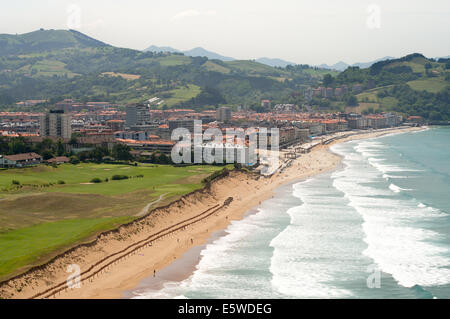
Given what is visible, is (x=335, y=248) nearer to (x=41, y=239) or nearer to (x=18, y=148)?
(x=41, y=239)

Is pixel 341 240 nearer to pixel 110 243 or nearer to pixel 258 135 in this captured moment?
pixel 110 243

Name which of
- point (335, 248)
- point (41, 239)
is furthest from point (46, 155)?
point (335, 248)

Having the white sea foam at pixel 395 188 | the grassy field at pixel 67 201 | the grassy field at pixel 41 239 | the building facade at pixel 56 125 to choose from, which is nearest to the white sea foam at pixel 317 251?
the white sea foam at pixel 395 188

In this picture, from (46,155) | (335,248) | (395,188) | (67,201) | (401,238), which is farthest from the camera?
(46,155)

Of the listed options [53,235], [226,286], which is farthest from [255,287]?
[53,235]

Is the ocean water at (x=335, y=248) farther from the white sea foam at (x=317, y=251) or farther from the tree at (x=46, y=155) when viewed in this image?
the tree at (x=46, y=155)

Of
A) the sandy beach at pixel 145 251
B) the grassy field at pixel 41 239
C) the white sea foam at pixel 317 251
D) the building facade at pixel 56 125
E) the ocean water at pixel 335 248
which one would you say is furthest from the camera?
the building facade at pixel 56 125
